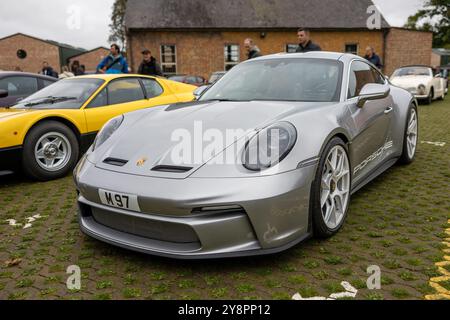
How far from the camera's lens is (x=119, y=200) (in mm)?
2389

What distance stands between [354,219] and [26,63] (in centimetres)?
4491

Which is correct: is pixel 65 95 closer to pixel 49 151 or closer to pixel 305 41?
pixel 49 151

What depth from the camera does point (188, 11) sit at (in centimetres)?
2467

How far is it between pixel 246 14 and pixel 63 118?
22.4 metres

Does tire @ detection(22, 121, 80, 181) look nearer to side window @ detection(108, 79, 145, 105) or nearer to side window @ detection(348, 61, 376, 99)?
side window @ detection(108, 79, 145, 105)

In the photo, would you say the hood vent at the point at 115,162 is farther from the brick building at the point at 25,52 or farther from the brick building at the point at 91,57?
the brick building at the point at 91,57

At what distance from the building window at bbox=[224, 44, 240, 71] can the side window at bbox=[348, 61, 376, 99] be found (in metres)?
21.6

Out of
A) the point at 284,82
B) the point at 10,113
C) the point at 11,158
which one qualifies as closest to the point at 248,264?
the point at 284,82

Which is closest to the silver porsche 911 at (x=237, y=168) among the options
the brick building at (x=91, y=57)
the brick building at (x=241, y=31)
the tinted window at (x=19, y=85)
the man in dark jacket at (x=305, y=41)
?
the man in dark jacket at (x=305, y=41)

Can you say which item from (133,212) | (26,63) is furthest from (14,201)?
(26,63)

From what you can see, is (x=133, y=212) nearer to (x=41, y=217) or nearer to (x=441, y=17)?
(x=41, y=217)

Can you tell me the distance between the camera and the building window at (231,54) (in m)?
25.2

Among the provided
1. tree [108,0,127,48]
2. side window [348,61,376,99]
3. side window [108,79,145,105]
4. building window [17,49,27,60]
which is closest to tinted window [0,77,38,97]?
side window [108,79,145,105]

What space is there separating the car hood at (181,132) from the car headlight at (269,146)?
0.29 feet
